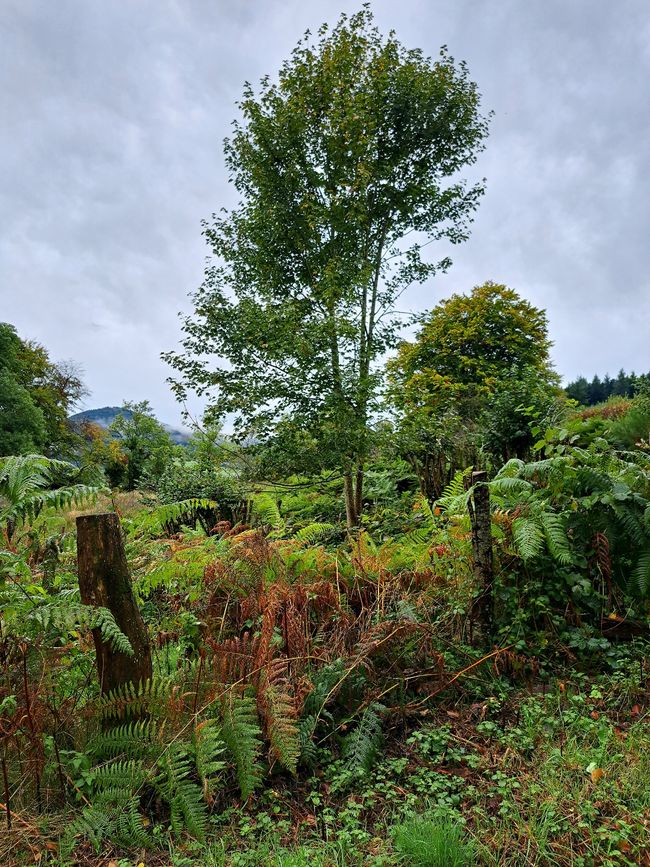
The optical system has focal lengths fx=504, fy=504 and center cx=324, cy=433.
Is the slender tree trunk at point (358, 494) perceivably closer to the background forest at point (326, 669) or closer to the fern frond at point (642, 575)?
the background forest at point (326, 669)

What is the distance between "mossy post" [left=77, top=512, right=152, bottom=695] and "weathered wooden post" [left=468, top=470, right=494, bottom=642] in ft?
6.73

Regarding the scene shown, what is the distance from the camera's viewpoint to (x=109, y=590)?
2.28 m

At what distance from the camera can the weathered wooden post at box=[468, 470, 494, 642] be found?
3.23m

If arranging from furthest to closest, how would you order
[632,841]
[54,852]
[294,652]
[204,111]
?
[204,111]
[294,652]
[54,852]
[632,841]

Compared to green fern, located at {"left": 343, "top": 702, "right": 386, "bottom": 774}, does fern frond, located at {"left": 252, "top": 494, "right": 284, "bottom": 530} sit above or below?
above

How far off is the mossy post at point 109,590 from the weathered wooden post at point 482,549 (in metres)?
2.05

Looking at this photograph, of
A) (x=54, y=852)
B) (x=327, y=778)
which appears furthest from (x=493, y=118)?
(x=54, y=852)

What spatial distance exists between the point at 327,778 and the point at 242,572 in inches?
58.5

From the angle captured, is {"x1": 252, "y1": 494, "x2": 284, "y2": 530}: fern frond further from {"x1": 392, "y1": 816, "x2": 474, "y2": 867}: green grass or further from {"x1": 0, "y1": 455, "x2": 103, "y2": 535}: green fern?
{"x1": 392, "y1": 816, "x2": 474, "y2": 867}: green grass

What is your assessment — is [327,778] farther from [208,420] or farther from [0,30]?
[0,30]

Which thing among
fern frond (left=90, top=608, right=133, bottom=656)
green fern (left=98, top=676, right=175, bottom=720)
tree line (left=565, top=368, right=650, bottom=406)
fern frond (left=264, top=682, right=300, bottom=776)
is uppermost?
tree line (left=565, top=368, right=650, bottom=406)

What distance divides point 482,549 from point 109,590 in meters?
2.26

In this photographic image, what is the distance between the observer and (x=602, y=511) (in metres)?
3.35

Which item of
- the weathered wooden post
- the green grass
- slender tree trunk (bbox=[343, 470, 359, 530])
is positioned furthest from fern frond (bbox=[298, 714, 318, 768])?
slender tree trunk (bbox=[343, 470, 359, 530])
